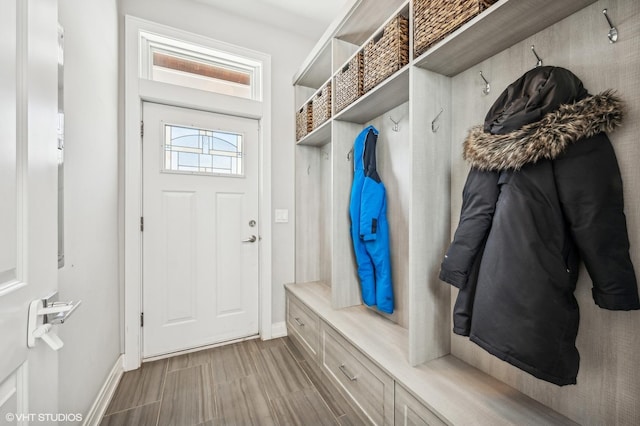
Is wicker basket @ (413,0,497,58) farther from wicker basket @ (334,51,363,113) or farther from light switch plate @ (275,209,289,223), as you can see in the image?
light switch plate @ (275,209,289,223)

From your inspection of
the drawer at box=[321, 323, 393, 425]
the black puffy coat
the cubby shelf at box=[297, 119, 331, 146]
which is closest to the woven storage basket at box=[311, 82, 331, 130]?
the cubby shelf at box=[297, 119, 331, 146]

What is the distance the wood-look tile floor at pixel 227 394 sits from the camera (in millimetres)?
1482

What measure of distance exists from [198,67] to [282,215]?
150cm

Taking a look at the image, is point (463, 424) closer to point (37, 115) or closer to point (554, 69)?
point (554, 69)

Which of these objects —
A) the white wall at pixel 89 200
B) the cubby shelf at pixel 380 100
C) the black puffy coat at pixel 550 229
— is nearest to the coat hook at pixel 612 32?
the black puffy coat at pixel 550 229

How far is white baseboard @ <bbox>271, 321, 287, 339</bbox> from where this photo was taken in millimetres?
2445

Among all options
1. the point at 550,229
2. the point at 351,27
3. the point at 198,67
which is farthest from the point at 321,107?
the point at 550,229

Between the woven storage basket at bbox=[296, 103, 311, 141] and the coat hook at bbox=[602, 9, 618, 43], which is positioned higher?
the woven storage basket at bbox=[296, 103, 311, 141]

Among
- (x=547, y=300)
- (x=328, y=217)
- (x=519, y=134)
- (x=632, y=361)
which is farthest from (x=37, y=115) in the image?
(x=328, y=217)

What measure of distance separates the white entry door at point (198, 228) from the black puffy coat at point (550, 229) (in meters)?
1.95

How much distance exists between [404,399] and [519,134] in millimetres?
1131

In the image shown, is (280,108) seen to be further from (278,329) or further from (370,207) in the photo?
(278,329)

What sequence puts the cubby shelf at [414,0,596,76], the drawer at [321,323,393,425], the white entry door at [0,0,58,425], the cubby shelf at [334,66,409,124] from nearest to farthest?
the white entry door at [0,0,58,425], the cubby shelf at [414,0,596,76], the drawer at [321,323,393,425], the cubby shelf at [334,66,409,124]

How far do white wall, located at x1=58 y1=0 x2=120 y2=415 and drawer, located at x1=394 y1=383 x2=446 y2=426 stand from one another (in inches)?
57.9
